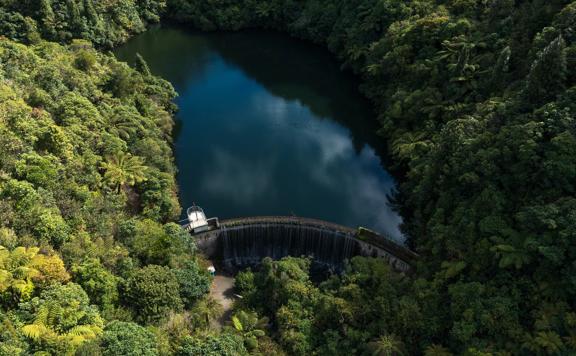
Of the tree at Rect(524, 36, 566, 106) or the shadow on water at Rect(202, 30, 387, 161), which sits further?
the shadow on water at Rect(202, 30, 387, 161)

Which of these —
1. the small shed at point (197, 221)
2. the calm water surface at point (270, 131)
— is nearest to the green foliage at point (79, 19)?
the calm water surface at point (270, 131)

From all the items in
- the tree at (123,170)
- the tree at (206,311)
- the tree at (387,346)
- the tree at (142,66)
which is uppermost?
the tree at (387,346)

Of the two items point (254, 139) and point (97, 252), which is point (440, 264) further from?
point (254, 139)

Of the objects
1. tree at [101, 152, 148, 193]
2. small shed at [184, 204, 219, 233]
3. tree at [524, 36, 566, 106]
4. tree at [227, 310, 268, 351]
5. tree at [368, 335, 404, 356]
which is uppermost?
tree at [524, 36, 566, 106]

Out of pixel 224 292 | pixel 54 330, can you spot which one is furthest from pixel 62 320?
pixel 224 292

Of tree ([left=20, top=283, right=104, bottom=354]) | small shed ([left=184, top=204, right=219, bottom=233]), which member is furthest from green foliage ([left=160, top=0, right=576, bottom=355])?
tree ([left=20, top=283, right=104, bottom=354])

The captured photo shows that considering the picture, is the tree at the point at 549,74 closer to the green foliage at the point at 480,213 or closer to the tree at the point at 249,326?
the green foliage at the point at 480,213

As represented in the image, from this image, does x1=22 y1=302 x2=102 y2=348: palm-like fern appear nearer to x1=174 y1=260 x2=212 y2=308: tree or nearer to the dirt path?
x1=174 y1=260 x2=212 y2=308: tree
